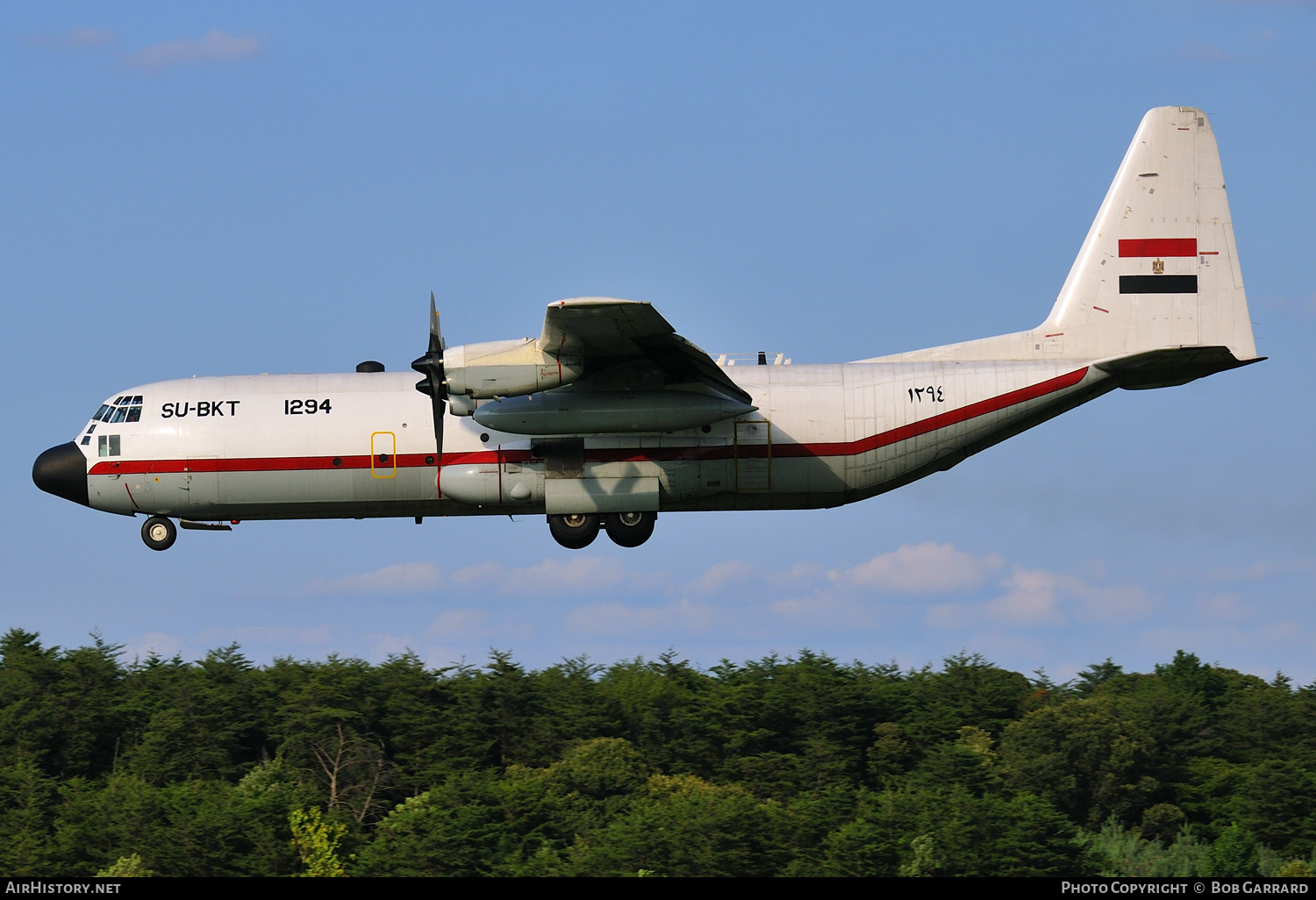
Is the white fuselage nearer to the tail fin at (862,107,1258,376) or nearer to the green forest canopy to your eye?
the tail fin at (862,107,1258,376)

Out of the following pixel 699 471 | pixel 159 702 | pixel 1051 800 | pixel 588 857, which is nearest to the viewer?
pixel 699 471

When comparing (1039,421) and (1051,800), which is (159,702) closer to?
(1051,800)

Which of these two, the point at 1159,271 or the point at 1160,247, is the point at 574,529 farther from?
the point at 1160,247

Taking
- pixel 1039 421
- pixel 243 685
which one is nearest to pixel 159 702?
pixel 243 685

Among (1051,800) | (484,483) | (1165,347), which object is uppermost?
(1165,347)

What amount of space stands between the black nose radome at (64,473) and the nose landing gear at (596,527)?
30.7 ft

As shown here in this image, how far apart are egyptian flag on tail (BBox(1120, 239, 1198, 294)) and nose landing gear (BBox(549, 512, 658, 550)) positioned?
35.2ft

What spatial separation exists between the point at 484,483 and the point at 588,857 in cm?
2676

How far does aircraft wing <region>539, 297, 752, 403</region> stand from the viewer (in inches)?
920

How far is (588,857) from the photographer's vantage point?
50.5 meters

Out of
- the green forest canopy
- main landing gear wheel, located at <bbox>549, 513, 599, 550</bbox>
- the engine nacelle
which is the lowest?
the green forest canopy

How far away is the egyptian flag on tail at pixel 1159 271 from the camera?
28891 millimetres

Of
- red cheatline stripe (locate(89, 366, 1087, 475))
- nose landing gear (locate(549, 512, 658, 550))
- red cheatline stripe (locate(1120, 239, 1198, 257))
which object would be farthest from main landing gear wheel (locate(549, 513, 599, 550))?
red cheatline stripe (locate(1120, 239, 1198, 257))

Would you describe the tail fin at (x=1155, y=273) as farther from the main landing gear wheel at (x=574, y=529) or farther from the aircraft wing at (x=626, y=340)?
the main landing gear wheel at (x=574, y=529)
